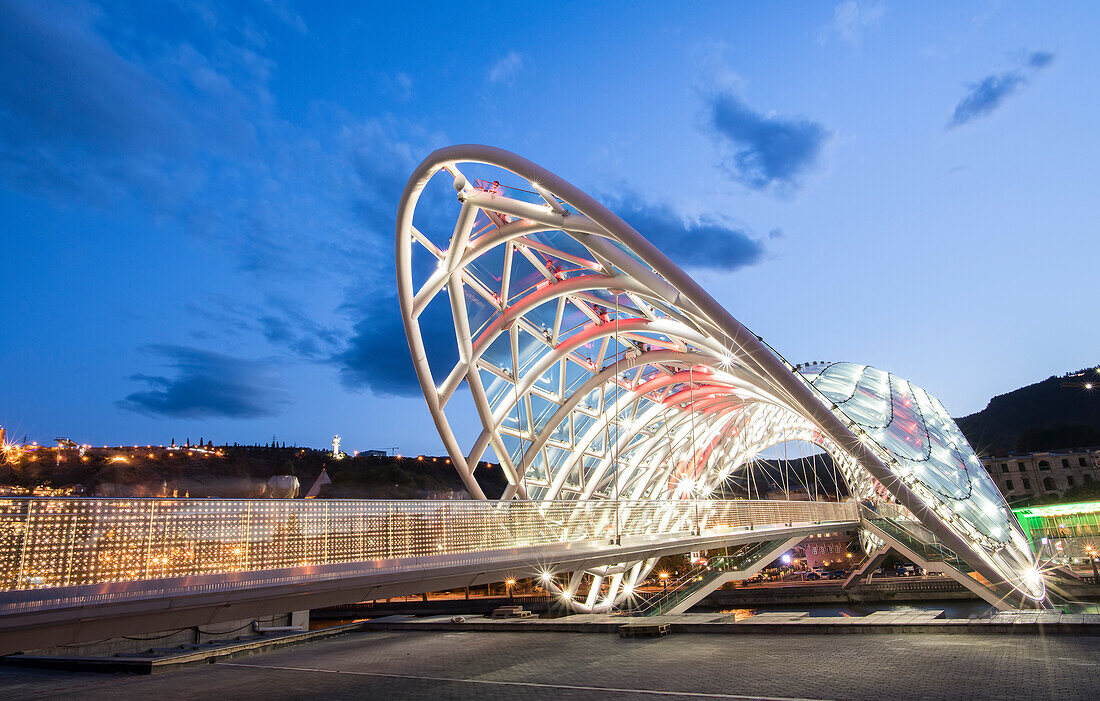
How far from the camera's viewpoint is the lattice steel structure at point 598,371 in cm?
1911

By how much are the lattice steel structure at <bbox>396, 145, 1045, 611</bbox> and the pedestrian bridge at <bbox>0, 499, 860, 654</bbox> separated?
7.72ft

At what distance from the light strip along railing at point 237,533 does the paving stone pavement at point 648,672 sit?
3036 mm

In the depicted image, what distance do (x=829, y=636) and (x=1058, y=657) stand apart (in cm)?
→ 514

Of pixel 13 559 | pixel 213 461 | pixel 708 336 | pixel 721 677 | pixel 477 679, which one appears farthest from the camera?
pixel 213 461

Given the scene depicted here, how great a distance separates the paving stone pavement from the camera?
10211mm

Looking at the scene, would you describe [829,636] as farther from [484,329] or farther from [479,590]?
[479,590]

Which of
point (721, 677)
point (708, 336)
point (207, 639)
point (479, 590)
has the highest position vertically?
point (708, 336)

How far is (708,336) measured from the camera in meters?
25.0

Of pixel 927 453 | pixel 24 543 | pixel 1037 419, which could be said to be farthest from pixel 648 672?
pixel 1037 419

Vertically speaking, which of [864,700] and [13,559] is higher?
[13,559]

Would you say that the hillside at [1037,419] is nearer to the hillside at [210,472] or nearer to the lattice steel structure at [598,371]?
the lattice steel structure at [598,371]

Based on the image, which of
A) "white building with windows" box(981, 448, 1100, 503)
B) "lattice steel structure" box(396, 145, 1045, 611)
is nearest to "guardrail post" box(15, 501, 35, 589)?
"lattice steel structure" box(396, 145, 1045, 611)

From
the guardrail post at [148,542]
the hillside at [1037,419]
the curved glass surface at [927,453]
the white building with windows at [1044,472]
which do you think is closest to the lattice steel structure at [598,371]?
the curved glass surface at [927,453]

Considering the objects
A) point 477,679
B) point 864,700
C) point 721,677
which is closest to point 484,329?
point 477,679
